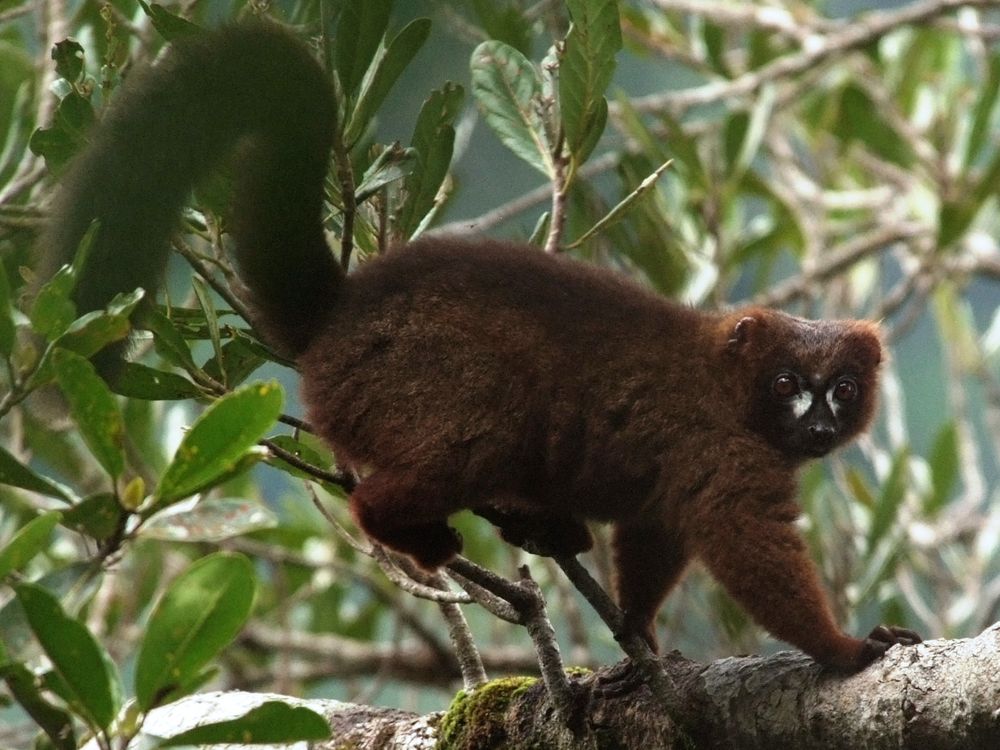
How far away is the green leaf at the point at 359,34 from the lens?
133 inches

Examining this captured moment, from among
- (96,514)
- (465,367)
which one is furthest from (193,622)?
(465,367)

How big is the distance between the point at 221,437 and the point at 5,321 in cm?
57

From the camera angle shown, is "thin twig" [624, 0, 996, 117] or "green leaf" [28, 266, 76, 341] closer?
"green leaf" [28, 266, 76, 341]

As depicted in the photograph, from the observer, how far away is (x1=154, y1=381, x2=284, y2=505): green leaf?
2.32 m

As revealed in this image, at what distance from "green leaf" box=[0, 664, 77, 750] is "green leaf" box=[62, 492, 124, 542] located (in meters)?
0.34

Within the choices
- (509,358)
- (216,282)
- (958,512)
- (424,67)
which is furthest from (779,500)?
(958,512)

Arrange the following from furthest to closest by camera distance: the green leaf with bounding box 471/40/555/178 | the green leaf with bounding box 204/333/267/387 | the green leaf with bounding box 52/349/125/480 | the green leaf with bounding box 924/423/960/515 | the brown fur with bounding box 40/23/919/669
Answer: the green leaf with bounding box 924/423/960/515
the green leaf with bounding box 471/40/555/178
the green leaf with bounding box 204/333/267/387
the brown fur with bounding box 40/23/919/669
the green leaf with bounding box 52/349/125/480

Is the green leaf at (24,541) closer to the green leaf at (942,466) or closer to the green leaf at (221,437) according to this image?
the green leaf at (221,437)

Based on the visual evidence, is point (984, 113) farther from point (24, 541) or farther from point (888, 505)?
point (24, 541)

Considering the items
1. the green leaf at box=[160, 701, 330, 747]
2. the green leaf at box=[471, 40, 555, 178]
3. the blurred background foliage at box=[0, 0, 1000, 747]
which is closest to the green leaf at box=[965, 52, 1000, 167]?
the blurred background foliage at box=[0, 0, 1000, 747]

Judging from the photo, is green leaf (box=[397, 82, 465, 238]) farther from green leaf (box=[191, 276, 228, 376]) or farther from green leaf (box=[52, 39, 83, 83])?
green leaf (box=[52, 39, 83, 83])

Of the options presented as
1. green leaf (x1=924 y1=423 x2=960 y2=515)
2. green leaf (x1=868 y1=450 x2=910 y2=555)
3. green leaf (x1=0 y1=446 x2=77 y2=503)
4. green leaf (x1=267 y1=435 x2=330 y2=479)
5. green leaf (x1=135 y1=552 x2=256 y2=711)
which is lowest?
green leaf (x1=924 y1=423 x2=960 y2=515)

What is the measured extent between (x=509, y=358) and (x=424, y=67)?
2280 millimetres

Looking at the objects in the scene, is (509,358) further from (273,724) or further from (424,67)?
(424,67)
